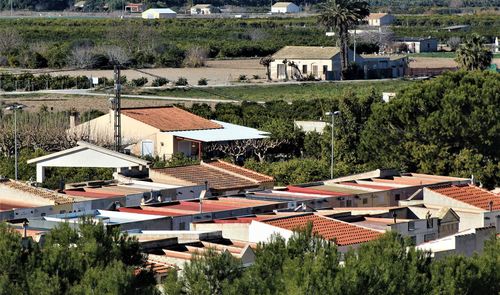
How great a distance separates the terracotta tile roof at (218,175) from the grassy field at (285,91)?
3587 cm

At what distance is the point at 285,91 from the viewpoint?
92.9 metres

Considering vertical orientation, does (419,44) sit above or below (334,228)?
below

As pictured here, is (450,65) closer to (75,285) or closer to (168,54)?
(168,54)

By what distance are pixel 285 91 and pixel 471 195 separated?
51.6 m

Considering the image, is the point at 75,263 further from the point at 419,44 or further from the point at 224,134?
the point at 419,44

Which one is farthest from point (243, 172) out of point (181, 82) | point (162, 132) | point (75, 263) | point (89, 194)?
point (181, 82)

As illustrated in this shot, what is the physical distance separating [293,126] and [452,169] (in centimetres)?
1218

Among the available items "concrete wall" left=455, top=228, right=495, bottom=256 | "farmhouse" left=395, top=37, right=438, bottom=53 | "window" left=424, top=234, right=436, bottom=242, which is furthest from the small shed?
"farmhouse" left=395, top=37, right=438, bottom=53

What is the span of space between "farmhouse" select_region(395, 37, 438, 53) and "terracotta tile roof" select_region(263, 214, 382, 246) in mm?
105482

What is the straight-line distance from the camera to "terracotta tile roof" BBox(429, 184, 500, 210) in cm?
4081

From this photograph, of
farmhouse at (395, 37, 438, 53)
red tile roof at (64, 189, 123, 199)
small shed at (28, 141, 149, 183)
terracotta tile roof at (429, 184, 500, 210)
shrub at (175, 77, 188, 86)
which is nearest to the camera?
red tile roof at (64, 189, 123, 199)

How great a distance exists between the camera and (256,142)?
59.7 metres

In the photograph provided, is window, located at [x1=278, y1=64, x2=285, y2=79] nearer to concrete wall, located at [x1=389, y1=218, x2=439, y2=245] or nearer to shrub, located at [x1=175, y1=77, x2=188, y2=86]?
shrub, located at [x1=175, y1=77, x2=188, y2=86]

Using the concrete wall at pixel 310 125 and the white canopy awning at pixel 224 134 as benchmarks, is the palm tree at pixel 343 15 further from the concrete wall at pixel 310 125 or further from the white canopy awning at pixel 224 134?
the white canopy awning at pixel 224 134
